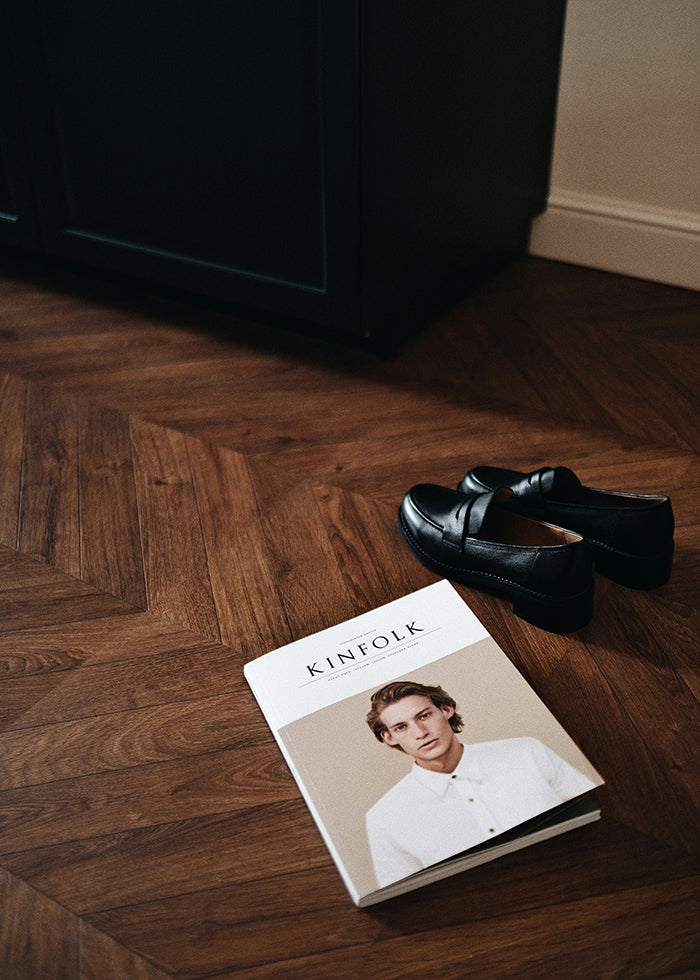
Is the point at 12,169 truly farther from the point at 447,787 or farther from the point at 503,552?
the point at 447,787

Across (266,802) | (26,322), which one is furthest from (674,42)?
(266,802)

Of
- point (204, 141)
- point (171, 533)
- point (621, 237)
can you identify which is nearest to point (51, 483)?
point (171, 533)

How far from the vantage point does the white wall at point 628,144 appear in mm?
1414

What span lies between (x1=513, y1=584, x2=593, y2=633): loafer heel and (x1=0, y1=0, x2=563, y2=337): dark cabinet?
55cm

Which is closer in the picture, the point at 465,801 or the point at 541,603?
the point at 465,801

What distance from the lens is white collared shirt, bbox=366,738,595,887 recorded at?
2.26ft

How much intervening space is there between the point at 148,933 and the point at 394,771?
0.74ft

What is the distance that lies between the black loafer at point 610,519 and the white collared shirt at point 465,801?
261 mm

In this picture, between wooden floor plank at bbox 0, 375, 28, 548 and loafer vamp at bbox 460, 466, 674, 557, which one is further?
wooden floor plank at bbox 0, 375, 28, 548

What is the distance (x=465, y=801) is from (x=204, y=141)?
980 millimetres

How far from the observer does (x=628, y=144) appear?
4.99 feet

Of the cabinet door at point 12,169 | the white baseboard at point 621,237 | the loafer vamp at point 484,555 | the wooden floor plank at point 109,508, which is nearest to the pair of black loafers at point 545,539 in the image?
the loafer vamp at point 484,555

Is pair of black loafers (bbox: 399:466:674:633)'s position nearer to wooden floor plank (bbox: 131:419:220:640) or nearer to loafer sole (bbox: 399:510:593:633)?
loafer sole (bbox: 399:510:593:633)

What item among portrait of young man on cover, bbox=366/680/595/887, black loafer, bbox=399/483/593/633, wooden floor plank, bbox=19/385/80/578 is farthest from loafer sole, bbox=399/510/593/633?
wooden floor plank, bbox=19/385/80/578
